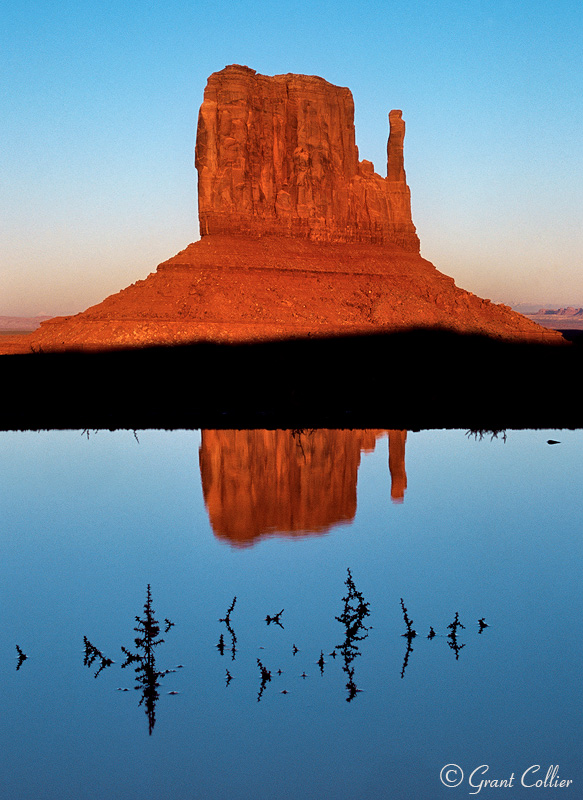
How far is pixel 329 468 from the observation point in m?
14.5

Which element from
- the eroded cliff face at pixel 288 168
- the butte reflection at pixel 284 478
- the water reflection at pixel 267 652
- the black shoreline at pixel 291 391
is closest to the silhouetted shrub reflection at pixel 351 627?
the water reflection at pixel 267 652

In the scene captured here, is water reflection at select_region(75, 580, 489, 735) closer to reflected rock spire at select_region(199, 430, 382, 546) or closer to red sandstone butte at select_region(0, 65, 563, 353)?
reflected rock spire at select_region(199, 430, 382, 546)

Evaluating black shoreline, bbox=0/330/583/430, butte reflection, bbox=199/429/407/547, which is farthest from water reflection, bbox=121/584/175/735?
black shoreline, bbox=0/330/583/430

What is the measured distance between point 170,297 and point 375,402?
41.8 meters

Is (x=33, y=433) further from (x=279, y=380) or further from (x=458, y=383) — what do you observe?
(x=458, y=383)

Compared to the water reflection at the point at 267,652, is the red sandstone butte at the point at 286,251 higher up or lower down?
higher up

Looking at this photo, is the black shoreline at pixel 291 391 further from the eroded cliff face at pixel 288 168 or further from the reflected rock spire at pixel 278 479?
the eroded cliff face at pixel 288 168

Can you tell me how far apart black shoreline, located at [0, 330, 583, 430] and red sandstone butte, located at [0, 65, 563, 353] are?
12858 millimetres

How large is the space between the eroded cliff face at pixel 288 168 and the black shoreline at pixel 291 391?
34.6 meters

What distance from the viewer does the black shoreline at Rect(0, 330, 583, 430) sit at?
2192cm

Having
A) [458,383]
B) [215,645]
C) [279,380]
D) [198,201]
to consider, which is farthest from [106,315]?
[215,645]

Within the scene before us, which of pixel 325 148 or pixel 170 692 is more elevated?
pixel 325 148

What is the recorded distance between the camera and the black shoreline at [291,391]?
71.9 feet

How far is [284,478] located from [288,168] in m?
74.7
